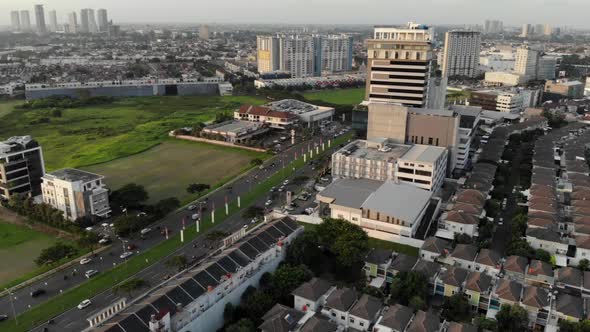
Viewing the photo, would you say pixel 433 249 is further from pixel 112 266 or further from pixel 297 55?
pixel 297 55

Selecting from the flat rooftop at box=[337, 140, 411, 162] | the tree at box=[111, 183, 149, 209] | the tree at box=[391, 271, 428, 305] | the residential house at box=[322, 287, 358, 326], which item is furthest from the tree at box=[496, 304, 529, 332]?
the tree at box=[111, 183, 149, 209]

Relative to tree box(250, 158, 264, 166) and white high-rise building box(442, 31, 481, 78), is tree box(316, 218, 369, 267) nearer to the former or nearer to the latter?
tree box(250, 158, 264, 166)

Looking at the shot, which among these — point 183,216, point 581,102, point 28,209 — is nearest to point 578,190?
point 183,216

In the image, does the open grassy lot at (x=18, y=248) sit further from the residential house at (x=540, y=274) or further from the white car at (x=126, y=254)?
the residential house at (x=540, y=274)

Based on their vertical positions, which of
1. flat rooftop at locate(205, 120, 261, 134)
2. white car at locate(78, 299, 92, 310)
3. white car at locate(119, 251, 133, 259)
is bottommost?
white car at locate(78, 299, 92, 310)

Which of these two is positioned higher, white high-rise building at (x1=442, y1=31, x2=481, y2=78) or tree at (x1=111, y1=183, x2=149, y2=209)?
white high-rise building at (x1=442, y1=31, x2=481, y2=78)

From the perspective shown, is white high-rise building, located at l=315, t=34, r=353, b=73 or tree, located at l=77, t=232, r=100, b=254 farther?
white high-rise building, located at l=315, t=34, r=353, b=73

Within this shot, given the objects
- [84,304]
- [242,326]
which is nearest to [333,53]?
[84,304]
